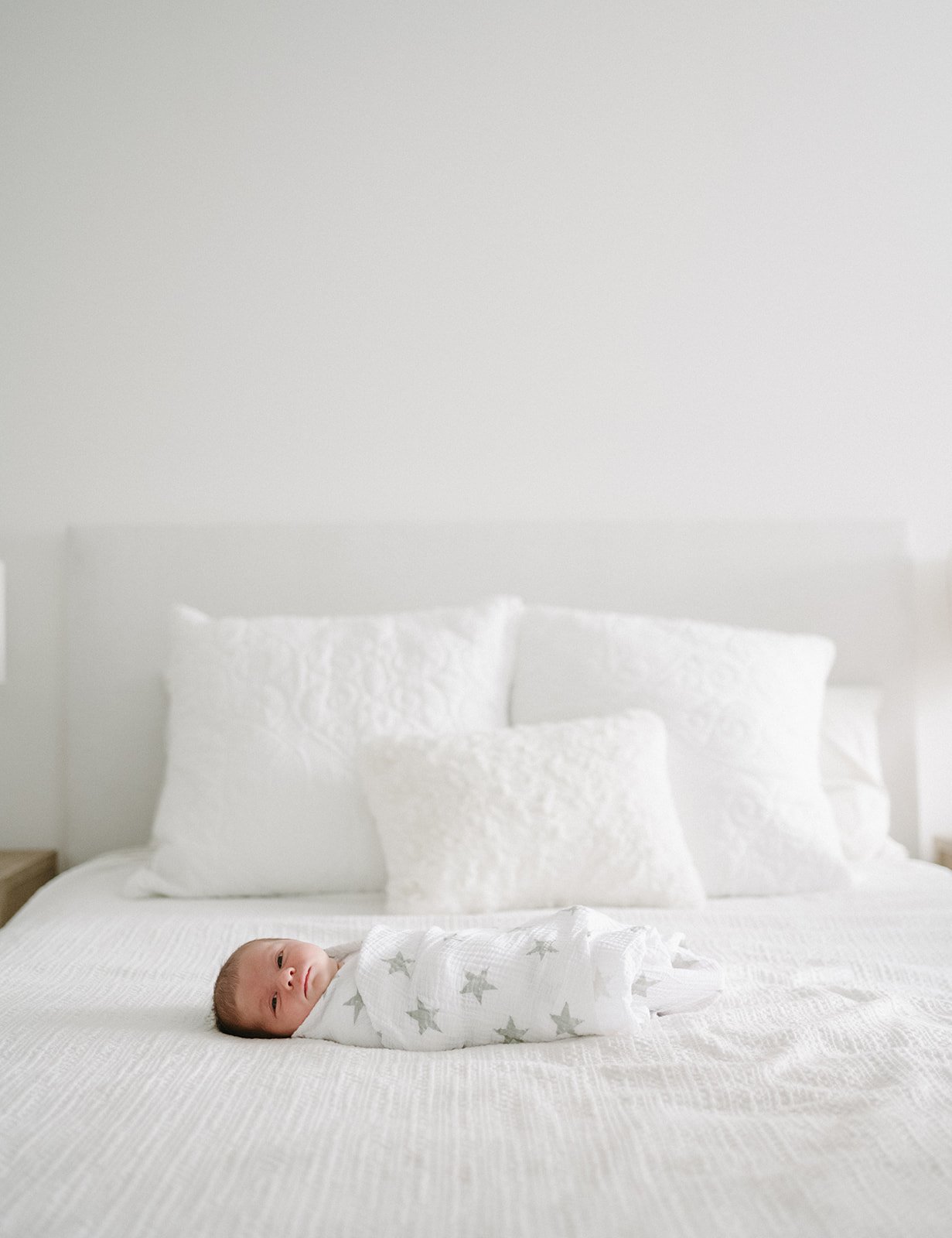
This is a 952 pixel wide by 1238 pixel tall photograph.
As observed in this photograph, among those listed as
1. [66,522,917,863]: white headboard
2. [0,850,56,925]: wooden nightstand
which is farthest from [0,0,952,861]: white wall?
[0,850,56,925]: wooden nightstand

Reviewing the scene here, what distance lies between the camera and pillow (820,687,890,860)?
2.02m

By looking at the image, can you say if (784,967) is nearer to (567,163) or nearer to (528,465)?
(528,465)

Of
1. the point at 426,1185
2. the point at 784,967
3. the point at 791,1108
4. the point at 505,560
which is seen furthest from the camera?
the point at 505,560

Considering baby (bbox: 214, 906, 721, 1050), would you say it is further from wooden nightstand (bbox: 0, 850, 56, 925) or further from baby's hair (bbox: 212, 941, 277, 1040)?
wooden nightstand (bbox: 0, 850, 56, 925)

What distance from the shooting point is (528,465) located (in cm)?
235

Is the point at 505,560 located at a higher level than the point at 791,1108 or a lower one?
higher

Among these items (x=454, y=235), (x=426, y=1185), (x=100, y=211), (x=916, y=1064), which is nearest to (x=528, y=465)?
(x=454, y=235)

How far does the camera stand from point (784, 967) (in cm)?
129

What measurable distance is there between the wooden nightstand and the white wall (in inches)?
16.1

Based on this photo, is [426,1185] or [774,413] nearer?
[426,1185]

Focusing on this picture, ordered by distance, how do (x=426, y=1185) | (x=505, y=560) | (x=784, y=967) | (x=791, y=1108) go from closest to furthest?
(x=426, y=1185)
(x=791, y=1108)
(x=784, y=967)
(x=505, y=560)

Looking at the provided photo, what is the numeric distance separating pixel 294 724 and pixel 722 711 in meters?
0.73

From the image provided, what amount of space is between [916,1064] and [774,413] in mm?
1676

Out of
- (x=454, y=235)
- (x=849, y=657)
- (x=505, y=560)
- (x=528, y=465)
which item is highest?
(x=454, y=235)
